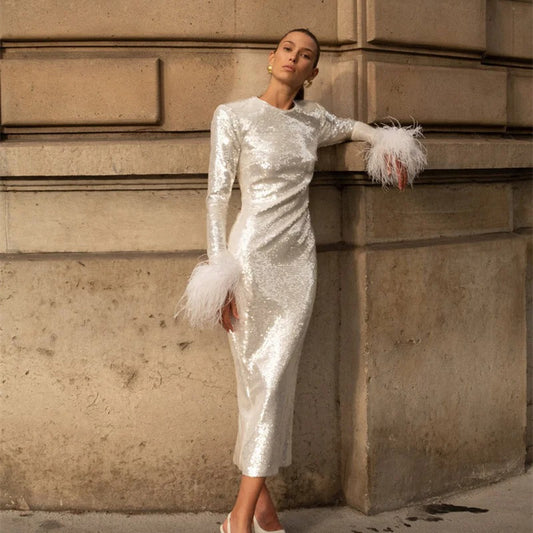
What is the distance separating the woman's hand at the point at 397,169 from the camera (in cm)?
490

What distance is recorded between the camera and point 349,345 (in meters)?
5.24

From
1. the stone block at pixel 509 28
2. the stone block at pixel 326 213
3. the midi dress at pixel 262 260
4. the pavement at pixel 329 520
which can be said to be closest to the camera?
the midi dress at pixel 262 260

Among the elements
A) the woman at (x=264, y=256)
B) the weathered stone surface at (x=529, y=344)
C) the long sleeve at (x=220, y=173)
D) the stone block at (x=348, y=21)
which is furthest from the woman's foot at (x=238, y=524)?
the stone block at (x=348, y=21)

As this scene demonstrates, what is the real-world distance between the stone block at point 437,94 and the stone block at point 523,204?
0.41 metres

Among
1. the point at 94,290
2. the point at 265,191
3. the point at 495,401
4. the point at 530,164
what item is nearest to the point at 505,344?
the point at 495,401

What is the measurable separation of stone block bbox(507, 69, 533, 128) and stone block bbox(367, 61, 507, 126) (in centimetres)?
16

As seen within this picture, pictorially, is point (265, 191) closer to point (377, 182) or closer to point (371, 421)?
point (377, 182)

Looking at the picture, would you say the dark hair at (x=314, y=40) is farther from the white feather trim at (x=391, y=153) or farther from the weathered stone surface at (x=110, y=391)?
the weathered stone surface at (x=110, y=391)

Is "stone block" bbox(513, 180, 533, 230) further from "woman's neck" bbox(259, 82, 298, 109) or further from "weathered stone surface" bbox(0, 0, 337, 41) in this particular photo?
"weathered stone surface" bbox(0, 0, 337, 41)

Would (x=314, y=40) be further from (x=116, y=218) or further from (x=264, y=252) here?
(x=116, y=218)

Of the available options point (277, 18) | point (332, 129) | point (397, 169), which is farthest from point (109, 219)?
point (397, 169)

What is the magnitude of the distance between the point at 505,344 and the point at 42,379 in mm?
2382

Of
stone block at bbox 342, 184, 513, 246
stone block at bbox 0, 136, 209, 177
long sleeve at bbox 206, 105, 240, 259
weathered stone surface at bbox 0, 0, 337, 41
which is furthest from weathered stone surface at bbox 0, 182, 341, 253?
weathered stone surface at bbox 0, 0, 337, 41

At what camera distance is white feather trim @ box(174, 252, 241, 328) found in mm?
4492
